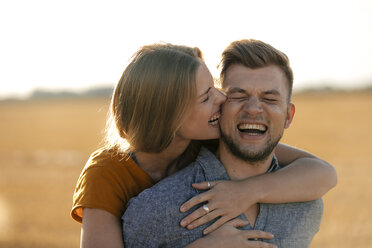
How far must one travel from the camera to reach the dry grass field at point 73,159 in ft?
44.4

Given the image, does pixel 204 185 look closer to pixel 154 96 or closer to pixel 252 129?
pixel 252 129

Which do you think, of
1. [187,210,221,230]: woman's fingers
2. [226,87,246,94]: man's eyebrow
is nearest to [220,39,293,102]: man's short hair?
[226,87,246,94]: man's eyebrow

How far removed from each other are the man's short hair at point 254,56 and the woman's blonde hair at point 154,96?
26 cm

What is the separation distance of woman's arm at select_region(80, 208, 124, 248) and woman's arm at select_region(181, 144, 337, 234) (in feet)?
1.47

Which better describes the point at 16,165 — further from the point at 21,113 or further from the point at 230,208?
the point at 21,113

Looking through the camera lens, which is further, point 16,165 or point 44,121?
point 44,121

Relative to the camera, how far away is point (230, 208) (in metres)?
3.55

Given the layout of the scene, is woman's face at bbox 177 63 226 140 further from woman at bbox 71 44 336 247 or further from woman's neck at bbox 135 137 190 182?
woman's neck at bbox 135 137 190 182

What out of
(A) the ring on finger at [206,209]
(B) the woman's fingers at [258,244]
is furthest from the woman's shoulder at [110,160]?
(B) the woman's fingers at [258,244]

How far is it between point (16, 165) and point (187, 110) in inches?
895

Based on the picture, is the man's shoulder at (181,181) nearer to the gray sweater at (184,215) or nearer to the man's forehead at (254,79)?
the gray sweater at (184,215)

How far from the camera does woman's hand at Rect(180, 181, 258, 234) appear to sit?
343cm

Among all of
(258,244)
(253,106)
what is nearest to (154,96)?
(253,106)

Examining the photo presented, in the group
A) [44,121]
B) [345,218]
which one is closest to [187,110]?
[345,218]
